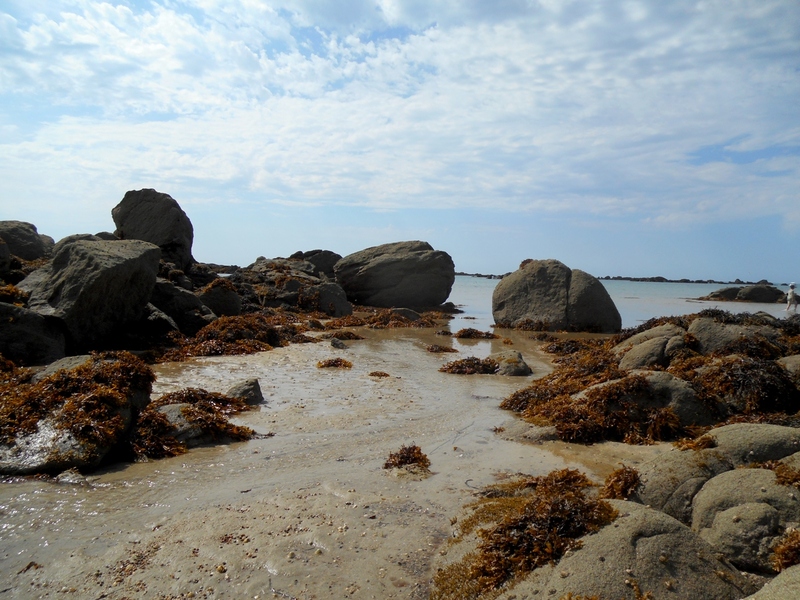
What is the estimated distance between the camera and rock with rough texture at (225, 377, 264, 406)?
7767 millimetres

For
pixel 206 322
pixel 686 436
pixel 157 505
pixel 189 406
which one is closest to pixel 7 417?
pixel 189 406

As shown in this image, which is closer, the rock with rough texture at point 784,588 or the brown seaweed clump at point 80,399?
the rock with rough texture at point 784,588

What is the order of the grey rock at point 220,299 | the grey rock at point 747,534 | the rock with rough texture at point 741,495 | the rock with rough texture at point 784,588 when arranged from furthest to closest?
the grey rock at point 220,299 < the rock with rough texture at point 741,495 < the grey rock at point 747,534 < the rock with rough texture at point 784,588

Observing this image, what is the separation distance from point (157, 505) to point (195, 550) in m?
0.94

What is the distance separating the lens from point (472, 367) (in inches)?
436

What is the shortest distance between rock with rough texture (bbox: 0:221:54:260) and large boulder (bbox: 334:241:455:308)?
12.3 meters

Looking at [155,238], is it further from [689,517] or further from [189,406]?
[689,517]

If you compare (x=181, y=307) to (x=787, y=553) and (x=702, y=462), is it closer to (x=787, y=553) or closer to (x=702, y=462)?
(x=702, y=462)

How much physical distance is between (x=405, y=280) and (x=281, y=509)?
21.2 metres

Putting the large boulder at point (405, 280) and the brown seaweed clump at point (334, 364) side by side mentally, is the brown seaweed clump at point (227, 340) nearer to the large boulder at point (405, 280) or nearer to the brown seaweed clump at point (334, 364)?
the brown seaweed clump at point (334, 364)

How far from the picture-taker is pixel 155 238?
20.0 m

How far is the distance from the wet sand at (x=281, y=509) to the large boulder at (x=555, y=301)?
36.0ft

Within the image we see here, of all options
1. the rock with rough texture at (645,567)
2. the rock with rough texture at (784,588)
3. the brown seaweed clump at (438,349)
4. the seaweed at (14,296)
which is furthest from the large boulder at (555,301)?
the rock with rough texture at (784,588)

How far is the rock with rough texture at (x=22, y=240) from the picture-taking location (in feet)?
65.9
